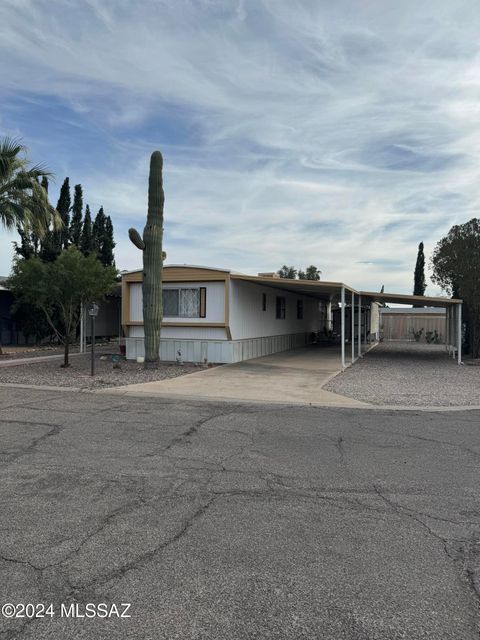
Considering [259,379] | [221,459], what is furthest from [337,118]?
[221,459]

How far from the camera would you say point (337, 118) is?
14484 millimetres

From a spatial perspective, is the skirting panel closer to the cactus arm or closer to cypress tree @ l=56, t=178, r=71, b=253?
the cactus arm

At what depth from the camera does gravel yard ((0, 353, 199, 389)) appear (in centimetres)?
1179

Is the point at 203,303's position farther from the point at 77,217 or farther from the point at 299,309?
the point at 77,217

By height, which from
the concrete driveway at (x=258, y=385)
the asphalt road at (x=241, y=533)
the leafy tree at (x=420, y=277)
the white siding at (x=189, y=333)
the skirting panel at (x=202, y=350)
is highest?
the leafy tree at (x=420, y=277)

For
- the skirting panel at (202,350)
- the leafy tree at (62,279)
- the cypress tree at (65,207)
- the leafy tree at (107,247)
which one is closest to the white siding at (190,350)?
the skirting panel at (202,350)

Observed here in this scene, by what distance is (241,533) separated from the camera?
3.59 metres

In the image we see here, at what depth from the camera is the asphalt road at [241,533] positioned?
102 inches

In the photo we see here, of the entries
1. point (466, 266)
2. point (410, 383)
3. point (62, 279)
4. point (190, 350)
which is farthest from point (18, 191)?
point (466, 266)

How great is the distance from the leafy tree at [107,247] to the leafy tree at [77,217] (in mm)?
2369

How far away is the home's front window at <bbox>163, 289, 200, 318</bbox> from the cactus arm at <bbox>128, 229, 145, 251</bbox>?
2.67 m

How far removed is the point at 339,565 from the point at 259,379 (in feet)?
30.9

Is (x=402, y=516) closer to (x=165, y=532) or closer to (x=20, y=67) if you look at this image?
(x=165, y=532)

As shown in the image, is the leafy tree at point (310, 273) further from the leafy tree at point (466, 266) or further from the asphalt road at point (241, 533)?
the asphalt road at point (241, 533)
